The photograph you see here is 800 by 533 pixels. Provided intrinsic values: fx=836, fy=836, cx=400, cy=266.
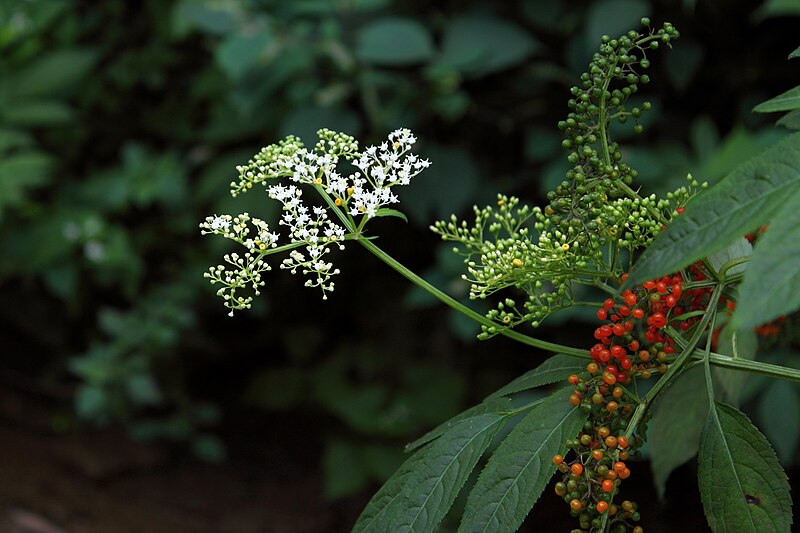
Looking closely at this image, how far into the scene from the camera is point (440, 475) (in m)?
0.81

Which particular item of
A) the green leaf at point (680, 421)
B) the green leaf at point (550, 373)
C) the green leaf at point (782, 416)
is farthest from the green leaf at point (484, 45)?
the green leaf at point (550, 373)

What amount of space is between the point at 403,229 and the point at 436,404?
68 centimetres

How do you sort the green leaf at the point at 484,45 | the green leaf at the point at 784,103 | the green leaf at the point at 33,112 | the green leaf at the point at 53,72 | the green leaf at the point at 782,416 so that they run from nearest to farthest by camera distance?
the green leaf at the point at 784,103 → the green leaf at the point at 782,416 → the green leaf at the point at 484,45 → the green leaf at the point at 33,112 → the green leaf at the point at 53,72

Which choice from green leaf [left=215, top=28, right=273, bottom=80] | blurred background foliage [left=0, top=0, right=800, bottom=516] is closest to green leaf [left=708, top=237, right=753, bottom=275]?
blurred background foliage [left=0, top=0, right=800, bottom=516]

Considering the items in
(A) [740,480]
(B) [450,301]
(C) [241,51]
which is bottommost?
(A) [740,480]

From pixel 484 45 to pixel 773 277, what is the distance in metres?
2.24

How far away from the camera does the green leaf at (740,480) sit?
0.76m

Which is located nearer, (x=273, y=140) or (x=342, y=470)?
(x=273, y=140)

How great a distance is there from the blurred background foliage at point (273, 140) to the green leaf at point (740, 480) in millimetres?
1393

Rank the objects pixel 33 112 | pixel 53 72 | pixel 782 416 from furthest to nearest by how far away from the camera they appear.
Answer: pixel 53 72 < pixel 33 112 < pixel 782 416

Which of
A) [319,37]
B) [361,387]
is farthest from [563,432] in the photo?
[361,387]

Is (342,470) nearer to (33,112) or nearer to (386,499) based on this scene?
(33,112)

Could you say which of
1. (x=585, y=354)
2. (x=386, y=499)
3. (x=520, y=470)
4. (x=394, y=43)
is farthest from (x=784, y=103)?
(x=394, y=43)

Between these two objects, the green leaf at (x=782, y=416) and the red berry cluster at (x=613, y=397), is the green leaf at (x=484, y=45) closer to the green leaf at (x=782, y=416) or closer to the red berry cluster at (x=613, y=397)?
the green leaf at (x=782, y=416)
